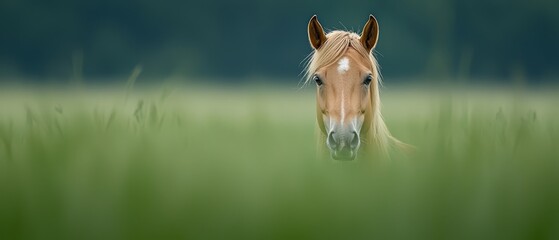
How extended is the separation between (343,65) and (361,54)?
0.18m

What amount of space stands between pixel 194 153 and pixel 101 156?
0.54 feet

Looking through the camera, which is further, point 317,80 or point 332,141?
point 317,80

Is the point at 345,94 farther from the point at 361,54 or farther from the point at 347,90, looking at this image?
the point at 361,54

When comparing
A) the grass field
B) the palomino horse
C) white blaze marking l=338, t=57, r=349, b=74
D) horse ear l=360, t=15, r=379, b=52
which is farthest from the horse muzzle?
the grass field

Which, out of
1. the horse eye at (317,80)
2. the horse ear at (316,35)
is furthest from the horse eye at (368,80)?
the horse ear at (316,35)

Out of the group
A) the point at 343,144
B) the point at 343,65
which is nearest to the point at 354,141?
the point at 343,144

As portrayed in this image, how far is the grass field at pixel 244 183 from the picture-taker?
1.11 meters

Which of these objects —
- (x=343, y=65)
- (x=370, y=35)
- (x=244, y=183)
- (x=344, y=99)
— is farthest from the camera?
(x=370, y=35)

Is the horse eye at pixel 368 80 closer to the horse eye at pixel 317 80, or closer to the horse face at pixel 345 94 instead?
the horse face at pixel 345 94

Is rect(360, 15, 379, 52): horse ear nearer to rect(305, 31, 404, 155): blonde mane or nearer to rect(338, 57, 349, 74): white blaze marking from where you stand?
rect(305, 31, 404, 155): blonde mane

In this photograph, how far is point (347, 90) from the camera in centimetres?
273

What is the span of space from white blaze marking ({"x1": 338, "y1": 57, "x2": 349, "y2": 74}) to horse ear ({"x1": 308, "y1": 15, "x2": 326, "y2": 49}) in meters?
0.22

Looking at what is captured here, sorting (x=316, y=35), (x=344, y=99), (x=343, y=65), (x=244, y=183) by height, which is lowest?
(x=244, y=183)

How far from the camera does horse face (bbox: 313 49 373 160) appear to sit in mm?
2480
